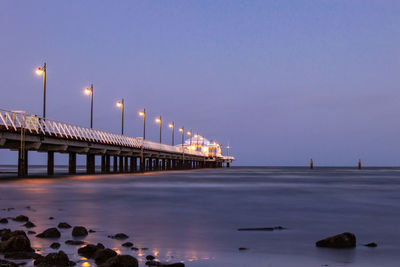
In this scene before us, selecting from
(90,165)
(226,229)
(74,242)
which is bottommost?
(226,229)

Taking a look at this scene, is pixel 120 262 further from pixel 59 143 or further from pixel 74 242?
pixel 59 143

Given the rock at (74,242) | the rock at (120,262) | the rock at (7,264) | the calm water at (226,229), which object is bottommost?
the calm water at (226,229)

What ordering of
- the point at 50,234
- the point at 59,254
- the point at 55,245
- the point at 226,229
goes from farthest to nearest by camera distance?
the point at 226,229 < the point at 50,234 < the point at 55,245 < the point at 59,254

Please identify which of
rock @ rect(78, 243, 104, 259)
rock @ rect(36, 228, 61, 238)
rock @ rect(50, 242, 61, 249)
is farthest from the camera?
rock @ rect(36, 228, 61, 238)

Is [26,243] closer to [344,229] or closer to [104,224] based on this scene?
[104,224]

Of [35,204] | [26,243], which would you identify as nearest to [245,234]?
[26,243]

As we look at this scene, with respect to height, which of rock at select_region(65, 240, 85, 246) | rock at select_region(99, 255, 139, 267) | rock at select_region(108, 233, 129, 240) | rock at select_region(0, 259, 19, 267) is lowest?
rock at select_region(108, 233, 129, 240)

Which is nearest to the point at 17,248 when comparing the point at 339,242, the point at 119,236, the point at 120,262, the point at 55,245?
the point at 55,245

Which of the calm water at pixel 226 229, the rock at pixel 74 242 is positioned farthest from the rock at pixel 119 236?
the rock at pixel 74 242

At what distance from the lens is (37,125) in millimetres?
40906

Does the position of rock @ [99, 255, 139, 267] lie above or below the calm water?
above

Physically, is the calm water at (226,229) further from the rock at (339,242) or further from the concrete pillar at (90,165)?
the concrete pillar at (90,165)

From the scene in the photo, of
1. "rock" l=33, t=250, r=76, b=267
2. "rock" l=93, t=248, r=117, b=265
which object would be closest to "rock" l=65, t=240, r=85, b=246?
"rock" l=93, t=248, r=117, b=265

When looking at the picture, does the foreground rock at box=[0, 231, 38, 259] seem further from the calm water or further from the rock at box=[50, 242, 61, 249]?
the rock at box=[50, 242, 61, 249]
